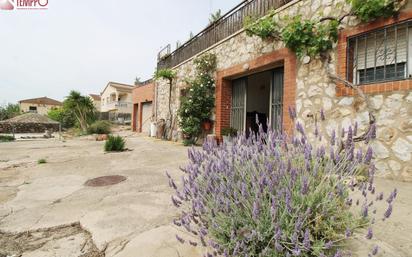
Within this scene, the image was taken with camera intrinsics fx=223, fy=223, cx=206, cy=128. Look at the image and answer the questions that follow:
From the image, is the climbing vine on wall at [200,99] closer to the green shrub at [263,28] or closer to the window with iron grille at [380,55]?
the green shrub at [263,28]

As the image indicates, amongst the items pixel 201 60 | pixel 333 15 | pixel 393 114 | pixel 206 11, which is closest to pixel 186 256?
pixel 393 114

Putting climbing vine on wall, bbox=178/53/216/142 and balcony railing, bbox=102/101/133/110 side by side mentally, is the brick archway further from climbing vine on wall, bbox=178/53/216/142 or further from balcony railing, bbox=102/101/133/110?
balcony railing, bbox=102/101/133/110

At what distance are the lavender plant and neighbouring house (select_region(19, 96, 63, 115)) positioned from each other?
52.9 meters

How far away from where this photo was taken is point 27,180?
374cm

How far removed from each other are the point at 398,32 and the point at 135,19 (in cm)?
868

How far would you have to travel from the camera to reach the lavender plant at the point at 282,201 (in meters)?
1.08

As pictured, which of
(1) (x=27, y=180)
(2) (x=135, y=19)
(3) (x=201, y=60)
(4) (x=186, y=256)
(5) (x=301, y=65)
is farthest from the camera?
(2) (x=135, y=19)

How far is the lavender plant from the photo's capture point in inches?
42.3

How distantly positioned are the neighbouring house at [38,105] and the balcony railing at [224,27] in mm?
45625

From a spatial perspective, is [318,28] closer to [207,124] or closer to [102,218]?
[207,124]

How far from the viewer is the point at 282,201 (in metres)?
1.12

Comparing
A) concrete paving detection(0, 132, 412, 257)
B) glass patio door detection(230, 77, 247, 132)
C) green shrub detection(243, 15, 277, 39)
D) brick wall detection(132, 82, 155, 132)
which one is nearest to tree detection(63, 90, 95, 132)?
brick wall detection(132, 82, 155, 132)

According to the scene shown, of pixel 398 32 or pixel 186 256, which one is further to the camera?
pixel 398 32

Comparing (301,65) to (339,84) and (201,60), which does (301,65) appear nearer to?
(339,84)
